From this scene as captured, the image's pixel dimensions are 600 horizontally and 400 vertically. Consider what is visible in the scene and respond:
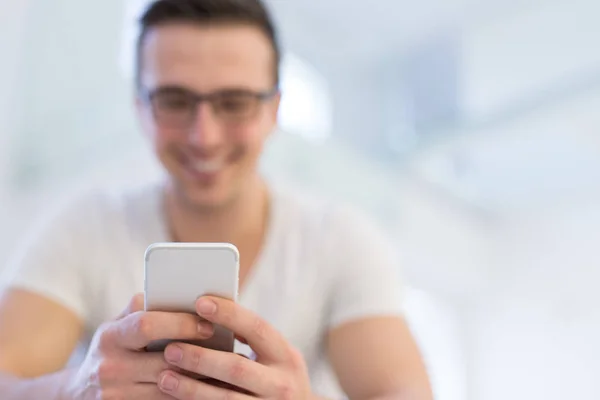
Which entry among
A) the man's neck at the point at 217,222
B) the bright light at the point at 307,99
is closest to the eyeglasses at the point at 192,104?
the man's neck at the point at 217,222

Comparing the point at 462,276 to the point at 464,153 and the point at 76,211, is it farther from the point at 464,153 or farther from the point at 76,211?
the point at 76,211

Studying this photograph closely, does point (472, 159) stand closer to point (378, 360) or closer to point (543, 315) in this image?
point (543, 315)

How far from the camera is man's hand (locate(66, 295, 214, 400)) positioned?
0.53m

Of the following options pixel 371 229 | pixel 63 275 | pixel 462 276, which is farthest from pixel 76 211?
pixel 462 276

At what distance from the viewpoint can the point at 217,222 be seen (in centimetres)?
89

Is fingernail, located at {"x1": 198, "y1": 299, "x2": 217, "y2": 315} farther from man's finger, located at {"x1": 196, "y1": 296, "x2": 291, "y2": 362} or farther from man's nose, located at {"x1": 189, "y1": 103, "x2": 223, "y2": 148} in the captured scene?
man's nose, located at {"x1": 189, "y1": 103, "x2": 223, "y2": 148}

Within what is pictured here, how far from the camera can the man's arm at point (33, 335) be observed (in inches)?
29.2

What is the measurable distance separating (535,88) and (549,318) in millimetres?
1283

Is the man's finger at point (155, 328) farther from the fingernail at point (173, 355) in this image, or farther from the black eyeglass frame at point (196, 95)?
the black eyeglass frame at point (196, 95)

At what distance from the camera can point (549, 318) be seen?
3426 mm

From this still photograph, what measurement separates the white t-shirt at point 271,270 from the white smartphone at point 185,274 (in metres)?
0.28

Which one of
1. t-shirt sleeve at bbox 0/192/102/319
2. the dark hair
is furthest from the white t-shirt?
the dark hair

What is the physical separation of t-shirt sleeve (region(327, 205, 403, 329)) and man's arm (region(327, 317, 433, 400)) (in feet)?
0.05

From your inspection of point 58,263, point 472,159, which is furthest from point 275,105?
point 472,159
